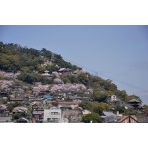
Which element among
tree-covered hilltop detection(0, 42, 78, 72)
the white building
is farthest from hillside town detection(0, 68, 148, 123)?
Answer: tree-covered hilltop detection(0, 42, 78, 72)

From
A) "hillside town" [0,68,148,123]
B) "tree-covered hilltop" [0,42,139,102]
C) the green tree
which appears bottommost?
the green tree

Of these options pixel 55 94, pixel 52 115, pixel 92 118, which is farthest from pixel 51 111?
pixel 92 118

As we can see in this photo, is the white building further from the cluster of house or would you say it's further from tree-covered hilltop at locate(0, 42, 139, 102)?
tree-covered hilltop at locate(0, 42, 139, 102)

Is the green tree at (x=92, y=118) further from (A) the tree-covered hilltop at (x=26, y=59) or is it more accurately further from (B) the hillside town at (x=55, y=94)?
(A) the tree-covered hilltop at (x=26, y=59)

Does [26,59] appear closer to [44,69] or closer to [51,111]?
[44,69]

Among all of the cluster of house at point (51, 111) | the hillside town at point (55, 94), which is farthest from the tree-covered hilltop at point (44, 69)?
the cluster of house at point (51, 111)
